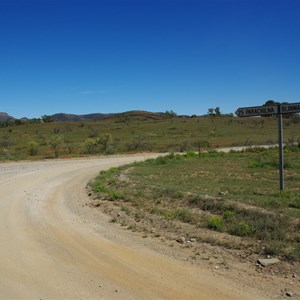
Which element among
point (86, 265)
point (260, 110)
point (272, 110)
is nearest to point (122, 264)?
point (86, 265)

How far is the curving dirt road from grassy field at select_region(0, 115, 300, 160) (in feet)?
92.7

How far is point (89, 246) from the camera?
812cm

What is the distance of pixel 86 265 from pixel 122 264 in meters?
0.65

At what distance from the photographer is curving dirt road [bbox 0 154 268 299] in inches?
227

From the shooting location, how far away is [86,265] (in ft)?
22.8

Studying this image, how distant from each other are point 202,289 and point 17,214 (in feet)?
24.5

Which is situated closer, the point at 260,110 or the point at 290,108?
the point at 290,108

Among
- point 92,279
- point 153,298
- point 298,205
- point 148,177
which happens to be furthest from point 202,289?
point 148,177

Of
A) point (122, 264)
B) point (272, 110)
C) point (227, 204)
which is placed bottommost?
point (122, 264)

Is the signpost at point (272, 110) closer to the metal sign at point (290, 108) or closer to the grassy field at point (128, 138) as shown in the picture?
the metal sign at point (290, 108)

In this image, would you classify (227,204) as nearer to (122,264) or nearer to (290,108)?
(290,108)

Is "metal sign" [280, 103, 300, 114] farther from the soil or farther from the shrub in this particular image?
the soil

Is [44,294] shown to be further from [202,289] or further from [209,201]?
[209,201]

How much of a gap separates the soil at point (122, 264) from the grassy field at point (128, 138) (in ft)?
95.0
